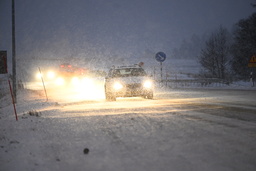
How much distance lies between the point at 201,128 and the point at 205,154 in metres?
1.70

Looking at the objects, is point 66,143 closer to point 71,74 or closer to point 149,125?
point 149,125

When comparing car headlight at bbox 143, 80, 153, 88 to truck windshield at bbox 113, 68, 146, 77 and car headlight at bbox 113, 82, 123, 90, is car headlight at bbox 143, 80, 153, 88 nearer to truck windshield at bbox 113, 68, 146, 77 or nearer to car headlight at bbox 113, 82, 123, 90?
truck windshield at bbox 113, 68, 146, 77

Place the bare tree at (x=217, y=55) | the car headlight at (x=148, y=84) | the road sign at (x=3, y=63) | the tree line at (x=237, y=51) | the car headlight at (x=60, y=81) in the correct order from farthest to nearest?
1. the bare tree at (x=217, y=55)
2. the car headlight at (x=60, y=81)
3. the tree line at (x=237, y=51)
4. the car headlight at (x=148, y=84)
5. the road sign at (x=3, y=63)

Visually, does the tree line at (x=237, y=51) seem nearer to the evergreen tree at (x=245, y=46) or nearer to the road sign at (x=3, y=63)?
the evergreen tree at (x=245, y=46)

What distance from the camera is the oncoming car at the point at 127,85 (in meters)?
12.5

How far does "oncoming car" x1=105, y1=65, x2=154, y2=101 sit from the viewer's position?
12.5m

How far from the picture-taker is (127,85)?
12445 mm

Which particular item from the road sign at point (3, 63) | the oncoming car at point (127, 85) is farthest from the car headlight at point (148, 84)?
the road sign at point (3, 63)

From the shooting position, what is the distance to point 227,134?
493 cm

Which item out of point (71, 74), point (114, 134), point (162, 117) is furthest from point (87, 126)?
point (71, 74)

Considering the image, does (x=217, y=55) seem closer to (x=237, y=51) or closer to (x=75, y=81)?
(x=237, y=51)

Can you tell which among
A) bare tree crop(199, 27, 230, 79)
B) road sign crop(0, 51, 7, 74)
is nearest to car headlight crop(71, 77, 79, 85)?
bare tree crop(199, 27, 230, 79)

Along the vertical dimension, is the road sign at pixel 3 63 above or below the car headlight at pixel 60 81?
below

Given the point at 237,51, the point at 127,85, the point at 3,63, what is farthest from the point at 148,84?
the point at 237,51
